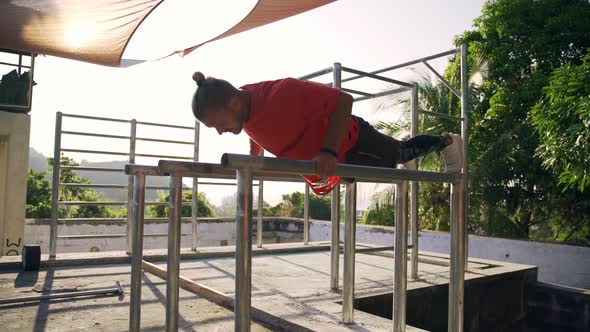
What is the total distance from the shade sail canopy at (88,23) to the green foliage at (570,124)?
258cm

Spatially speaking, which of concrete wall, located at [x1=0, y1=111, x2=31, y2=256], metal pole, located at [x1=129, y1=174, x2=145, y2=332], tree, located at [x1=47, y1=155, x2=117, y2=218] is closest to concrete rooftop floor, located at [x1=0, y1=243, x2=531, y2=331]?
metal pole, located at [x1=129, y1=174, x2=145, y2=332]

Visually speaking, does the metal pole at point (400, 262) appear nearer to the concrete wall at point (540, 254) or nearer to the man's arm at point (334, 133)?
the man's arm at point (334, 133)

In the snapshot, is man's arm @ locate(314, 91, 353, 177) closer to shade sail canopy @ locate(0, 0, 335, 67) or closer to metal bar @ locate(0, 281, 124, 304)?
metal bar @ locate(0, 281, 124, 304)

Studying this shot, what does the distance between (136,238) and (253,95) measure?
2.13 feet

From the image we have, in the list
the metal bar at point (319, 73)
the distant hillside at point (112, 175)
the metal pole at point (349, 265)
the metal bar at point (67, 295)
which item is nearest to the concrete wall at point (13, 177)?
the distant hillside at point (112, 175)

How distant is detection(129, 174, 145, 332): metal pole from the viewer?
153 cm

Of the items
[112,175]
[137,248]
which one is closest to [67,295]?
[137,248]

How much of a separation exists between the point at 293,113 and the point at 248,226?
2.14 ft

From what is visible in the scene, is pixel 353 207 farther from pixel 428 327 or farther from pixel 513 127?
pixel 513 127

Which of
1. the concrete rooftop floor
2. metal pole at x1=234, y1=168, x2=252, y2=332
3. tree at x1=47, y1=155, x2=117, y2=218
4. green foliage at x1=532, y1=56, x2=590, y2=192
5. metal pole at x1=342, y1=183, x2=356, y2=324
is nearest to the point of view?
Answer: metal pole at x1=234, y1=168, x2=252, y2=332

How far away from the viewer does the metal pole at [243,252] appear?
1061mm

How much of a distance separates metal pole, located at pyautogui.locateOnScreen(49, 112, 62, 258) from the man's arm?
294 cm

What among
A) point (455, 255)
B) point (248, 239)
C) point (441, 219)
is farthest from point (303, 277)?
point (441, 219)

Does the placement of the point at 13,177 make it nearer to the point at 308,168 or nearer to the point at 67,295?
the point at 67,295
